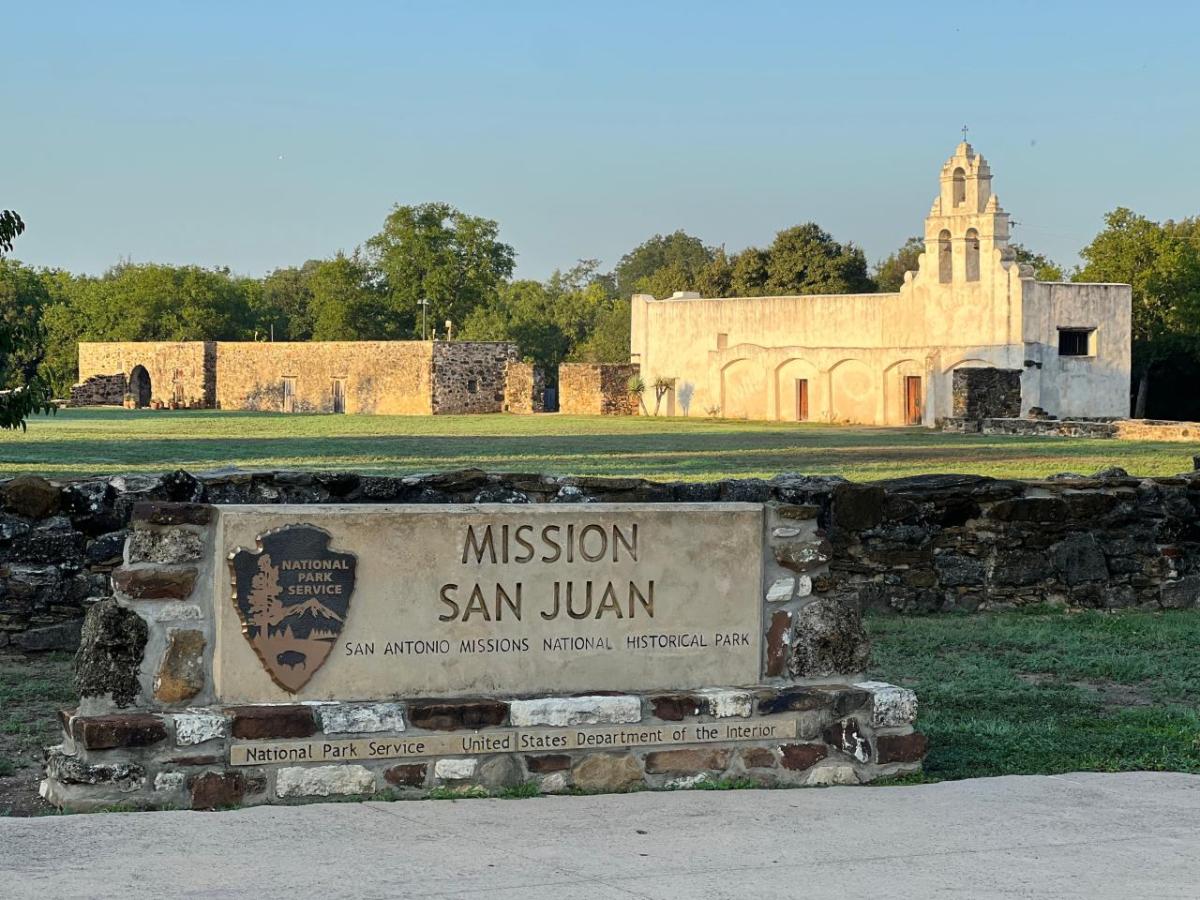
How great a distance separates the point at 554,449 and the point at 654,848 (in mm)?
26408

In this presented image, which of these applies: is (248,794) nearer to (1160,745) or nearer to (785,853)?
(785,853)

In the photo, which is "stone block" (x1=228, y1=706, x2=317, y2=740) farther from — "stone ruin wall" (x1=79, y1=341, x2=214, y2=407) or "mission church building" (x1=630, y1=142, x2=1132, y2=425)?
"stone ruin wall" (x1=79, y1=341, x2=214, y2=407)

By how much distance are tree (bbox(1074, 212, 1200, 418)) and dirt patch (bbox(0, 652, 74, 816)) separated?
56265 mm

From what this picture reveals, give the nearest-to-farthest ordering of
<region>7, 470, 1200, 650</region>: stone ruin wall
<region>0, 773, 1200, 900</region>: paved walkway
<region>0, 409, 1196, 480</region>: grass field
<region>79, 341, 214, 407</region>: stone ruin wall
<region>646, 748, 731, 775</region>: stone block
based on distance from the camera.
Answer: <region>0, 773, 1200, 900</region>: paved walkway
<region>646, 748, 731, 775</region>: stone block
<region>7, 470, 1200, 650</region>: stone ruin wall
<region>0, 409, 1196, 480</region>: grass field
<region>79, 341, 214, 407</region>: stone ruin wall

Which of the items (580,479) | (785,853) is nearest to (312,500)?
(580,479)

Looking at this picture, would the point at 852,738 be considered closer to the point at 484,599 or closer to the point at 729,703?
the point at 729,703

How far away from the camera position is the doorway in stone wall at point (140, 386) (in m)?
67.1

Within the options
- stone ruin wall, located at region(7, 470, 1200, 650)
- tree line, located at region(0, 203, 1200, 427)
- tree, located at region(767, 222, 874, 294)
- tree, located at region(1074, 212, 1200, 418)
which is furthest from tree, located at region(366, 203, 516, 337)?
stone ruin wall, located at region(7, 470, 1200, 650)

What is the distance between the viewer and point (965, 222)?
54906 mm

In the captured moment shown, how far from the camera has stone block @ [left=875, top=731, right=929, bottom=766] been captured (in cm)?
652

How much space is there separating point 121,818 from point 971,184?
52.0 m

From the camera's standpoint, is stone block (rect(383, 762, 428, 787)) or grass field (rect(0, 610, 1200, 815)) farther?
grass field (rect(0, 610, 1200, 815))

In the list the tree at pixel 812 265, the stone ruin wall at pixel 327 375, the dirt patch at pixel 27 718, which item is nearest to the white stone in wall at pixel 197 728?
the dirt patch at pixel 27 718

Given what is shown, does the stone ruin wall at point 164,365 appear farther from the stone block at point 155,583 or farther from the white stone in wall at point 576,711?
the white stone in wall at point 576,711
